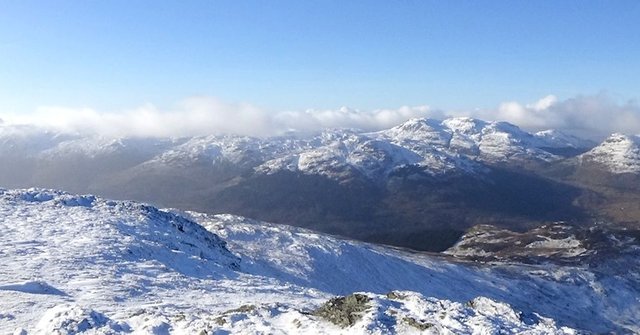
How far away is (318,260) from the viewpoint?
247 ft

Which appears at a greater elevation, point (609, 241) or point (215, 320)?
point (215, 320)

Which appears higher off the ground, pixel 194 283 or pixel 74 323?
pixel 74 323

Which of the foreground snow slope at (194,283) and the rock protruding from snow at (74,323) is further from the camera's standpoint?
the foreground snow slope at (194,283)

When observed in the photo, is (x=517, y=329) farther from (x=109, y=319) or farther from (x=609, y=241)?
(x=609, y=241)

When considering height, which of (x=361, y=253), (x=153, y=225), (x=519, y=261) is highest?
(x=153, y=225)

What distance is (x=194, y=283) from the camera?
113 ft

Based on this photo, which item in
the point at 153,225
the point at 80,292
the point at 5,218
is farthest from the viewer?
the point at 153,225

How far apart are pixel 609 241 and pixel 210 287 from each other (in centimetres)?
13346

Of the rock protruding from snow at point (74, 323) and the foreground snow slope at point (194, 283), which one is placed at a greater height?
the rock protruding from snow at point (74, 323)

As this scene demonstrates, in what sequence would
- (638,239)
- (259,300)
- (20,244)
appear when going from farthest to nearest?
1. (638,239)
2. (20,244)
3. (259,300)

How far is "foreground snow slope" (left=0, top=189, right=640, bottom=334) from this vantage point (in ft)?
72.5

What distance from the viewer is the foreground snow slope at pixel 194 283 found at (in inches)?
870

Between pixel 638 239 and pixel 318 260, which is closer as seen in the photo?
pixel 318 260

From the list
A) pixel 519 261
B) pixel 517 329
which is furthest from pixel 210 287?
pixel 519 261
